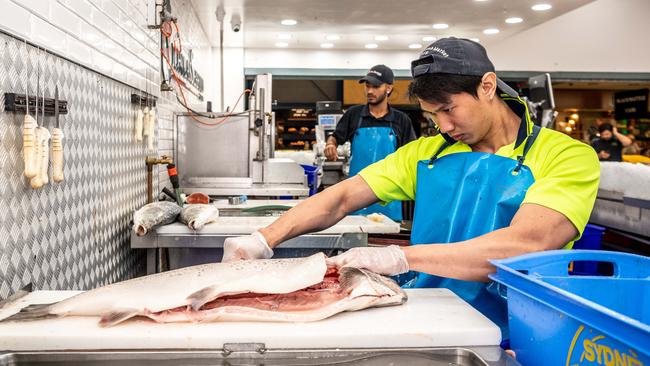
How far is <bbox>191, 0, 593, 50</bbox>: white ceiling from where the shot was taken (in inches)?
298

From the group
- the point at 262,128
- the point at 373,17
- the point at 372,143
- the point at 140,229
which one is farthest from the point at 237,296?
the point at 373,17

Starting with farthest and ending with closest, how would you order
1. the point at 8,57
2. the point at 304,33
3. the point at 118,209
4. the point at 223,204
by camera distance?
the point at 304,33 < the point at 223,204 < the point at 118,209 < the point at 8,57

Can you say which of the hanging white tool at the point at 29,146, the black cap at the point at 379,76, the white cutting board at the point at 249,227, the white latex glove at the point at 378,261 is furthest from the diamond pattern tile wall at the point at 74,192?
the black cap at the point at 379,76

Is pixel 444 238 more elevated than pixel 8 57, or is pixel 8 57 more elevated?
A: pixel 8 57

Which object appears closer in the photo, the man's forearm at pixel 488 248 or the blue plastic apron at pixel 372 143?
the man's forearm at pixel 488 248

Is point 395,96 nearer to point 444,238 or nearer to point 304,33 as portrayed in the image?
point 304,33

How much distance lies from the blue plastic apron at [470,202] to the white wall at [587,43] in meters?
9.59

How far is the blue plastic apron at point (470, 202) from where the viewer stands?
6.39ft

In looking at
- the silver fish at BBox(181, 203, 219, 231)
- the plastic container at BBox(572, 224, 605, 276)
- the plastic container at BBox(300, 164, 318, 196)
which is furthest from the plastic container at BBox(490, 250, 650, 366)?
the plastic container at BBox(300, 164, 318, 196)

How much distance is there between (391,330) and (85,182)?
5.93 ft

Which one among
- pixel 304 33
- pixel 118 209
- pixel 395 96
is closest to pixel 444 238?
pixel 118 209

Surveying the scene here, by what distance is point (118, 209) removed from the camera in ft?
10.5

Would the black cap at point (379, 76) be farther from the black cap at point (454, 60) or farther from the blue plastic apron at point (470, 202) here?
the black cap at point (454, 60)

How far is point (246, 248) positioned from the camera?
203 centimetres
